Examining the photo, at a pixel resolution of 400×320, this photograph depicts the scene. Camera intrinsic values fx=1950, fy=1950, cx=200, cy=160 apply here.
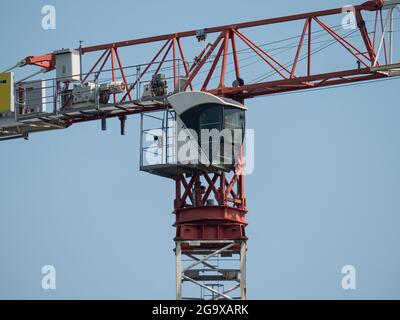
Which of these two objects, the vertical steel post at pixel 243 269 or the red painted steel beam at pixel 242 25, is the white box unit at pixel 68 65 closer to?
the red painted steel beam at pixel 242 25

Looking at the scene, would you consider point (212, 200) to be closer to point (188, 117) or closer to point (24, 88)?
point (188, 117)

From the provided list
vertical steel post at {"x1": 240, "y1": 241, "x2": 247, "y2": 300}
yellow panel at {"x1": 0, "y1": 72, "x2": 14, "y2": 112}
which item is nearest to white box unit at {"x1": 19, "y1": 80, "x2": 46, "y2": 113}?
yellow panel at {"x1": 0, "y1": 72, "x2": 14, "y2": 112}

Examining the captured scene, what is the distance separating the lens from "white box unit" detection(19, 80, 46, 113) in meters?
124

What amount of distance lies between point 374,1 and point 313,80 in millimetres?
5877

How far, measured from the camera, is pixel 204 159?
380 ft

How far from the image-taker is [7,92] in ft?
409

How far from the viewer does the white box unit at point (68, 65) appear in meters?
123

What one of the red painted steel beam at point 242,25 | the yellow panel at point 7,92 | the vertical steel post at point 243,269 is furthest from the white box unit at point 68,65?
the vertical steel post at point 243,269

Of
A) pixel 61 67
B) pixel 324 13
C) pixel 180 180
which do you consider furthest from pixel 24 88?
pixel 324 13

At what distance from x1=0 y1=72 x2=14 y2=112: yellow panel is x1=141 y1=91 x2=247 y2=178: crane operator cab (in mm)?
11899

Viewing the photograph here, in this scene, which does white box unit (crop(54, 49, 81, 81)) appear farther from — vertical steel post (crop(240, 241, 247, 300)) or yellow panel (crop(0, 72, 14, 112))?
vertical steel post (crop(240, 241, 247, 300))
